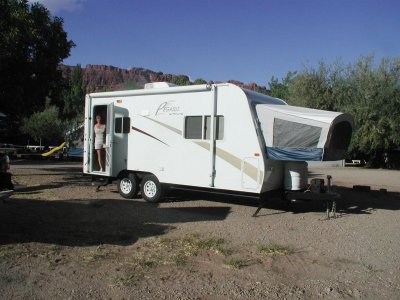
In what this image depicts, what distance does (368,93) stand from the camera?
3022 cm

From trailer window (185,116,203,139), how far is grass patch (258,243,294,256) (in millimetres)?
3918

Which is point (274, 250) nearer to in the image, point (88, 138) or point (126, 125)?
point (126, 125)

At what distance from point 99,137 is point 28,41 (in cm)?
392

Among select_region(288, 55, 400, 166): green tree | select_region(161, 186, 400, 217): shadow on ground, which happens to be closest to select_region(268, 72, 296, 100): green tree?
select_region(288, 55, 400, 166): green tree

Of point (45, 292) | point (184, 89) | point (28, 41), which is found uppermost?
point (28, 41)

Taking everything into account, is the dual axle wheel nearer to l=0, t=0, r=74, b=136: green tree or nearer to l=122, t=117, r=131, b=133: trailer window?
l=122, t=117, r=131, b=133: trailer window

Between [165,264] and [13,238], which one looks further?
[13,238]

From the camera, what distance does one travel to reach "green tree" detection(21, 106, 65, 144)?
40781 millimetres

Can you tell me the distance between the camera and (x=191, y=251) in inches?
249

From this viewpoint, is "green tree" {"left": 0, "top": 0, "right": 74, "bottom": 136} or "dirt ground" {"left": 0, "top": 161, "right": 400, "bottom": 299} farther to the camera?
"green tree" {"left": 0, "top": 0, "right": 74, "bottom": 136}

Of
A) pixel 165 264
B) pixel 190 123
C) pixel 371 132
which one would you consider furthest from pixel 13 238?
pixel 371 132

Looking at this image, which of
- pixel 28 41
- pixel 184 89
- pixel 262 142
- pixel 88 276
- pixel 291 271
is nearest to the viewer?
pixel 88 276

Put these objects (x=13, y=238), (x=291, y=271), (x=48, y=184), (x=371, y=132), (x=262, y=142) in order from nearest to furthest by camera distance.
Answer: (x=291, y=271) → (x=13, y=238) → (x=262, y=142) → (x=48, y=184) → (x=371, y=132)

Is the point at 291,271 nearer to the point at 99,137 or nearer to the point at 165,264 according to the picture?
the point at 165,264
